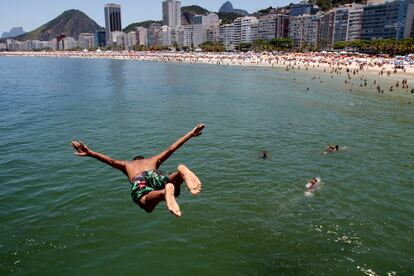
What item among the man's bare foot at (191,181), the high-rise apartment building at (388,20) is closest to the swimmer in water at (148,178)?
the man's bare foot at (191,181)

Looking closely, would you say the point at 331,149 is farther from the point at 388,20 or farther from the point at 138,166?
the point at 388,20

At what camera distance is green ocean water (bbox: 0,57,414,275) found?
12039mm

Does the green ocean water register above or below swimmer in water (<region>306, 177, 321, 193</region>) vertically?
below

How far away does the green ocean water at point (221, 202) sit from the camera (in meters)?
12.0

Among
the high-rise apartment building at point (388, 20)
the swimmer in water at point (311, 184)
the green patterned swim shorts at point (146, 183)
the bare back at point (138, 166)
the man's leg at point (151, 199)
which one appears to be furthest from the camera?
the high-rise apartment building at point (388, 20)

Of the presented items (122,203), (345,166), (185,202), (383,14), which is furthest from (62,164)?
(383,14)

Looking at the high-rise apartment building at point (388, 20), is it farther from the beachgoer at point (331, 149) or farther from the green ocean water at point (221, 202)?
the beachgoer at point (331, 149)

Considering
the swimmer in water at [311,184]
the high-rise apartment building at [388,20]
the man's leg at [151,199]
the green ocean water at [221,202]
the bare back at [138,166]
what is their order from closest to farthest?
the man's leg at [151,199]
the bare back at [138,166]
the green ocean water at [221,202]
the swimmer in water at [311,184]
the high-rise apartment building at [388,20]

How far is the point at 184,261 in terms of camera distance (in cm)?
1213

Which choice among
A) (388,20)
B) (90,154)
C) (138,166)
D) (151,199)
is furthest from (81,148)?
(388,20)

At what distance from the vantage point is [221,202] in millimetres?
16094

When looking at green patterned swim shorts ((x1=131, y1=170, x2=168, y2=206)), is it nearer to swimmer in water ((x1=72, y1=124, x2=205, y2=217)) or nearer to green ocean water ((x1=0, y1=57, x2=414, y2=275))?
swimmer in water ((x1=72, y1=124, x2=205, y2=217))

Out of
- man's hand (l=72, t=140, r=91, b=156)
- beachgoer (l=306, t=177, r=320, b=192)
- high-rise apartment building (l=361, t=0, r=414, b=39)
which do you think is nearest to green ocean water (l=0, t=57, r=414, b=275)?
beachgoer (l=306, t=177, r=320, b=192)

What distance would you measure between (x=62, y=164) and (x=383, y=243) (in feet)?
57.5
